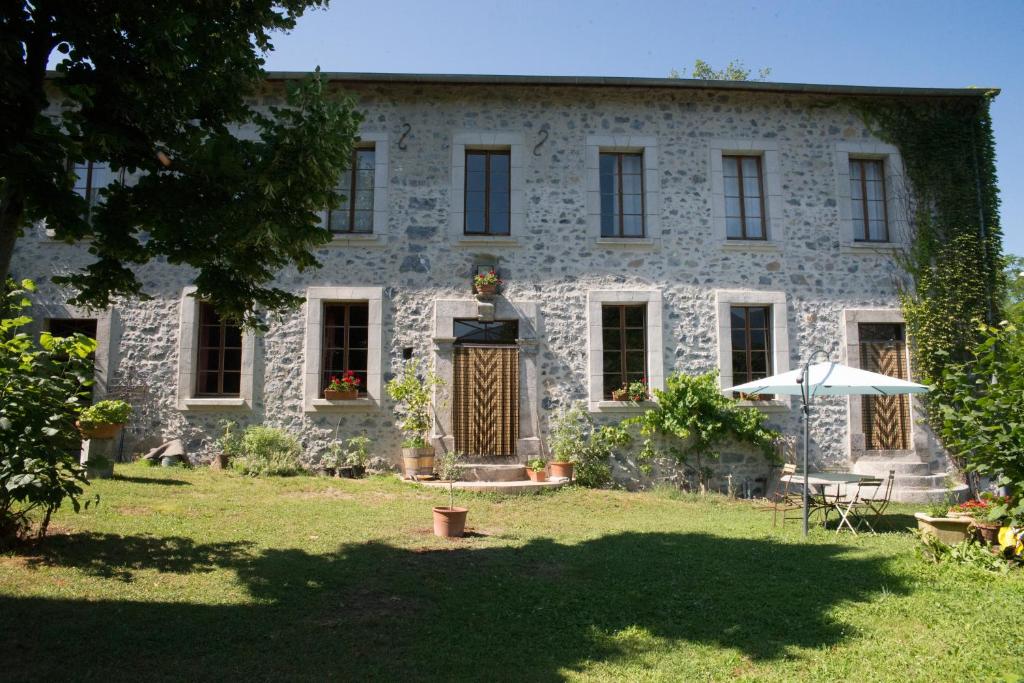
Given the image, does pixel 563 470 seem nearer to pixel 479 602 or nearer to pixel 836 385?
pixel 836 385

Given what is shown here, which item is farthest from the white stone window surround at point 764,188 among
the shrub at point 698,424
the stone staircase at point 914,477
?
the stone staircase at point 914,477

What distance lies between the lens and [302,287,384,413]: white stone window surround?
1062 centimetres

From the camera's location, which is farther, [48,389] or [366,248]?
[366,248]

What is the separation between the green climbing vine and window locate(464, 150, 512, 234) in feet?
20.3

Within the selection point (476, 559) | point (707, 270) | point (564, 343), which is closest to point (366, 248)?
point (564, 343)

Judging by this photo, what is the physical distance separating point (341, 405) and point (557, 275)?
13.2 ft

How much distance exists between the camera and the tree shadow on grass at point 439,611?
12.6 ft

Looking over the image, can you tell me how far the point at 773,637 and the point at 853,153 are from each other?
9.88 meters

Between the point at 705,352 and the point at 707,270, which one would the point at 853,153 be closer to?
the point at 707,270

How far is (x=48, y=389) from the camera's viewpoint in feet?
17.1

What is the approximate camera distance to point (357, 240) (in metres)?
11.0

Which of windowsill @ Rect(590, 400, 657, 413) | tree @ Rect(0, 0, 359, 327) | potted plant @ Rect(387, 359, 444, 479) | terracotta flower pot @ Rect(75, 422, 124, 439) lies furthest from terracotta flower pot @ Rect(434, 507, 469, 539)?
terracotta flower pot @ Rect(75, 422, 124, 439)

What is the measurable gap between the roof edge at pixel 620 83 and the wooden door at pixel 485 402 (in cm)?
437

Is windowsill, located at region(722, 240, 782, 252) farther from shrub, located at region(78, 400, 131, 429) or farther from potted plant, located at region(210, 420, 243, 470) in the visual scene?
shrub, located at region(78, 400, 131, 429)
